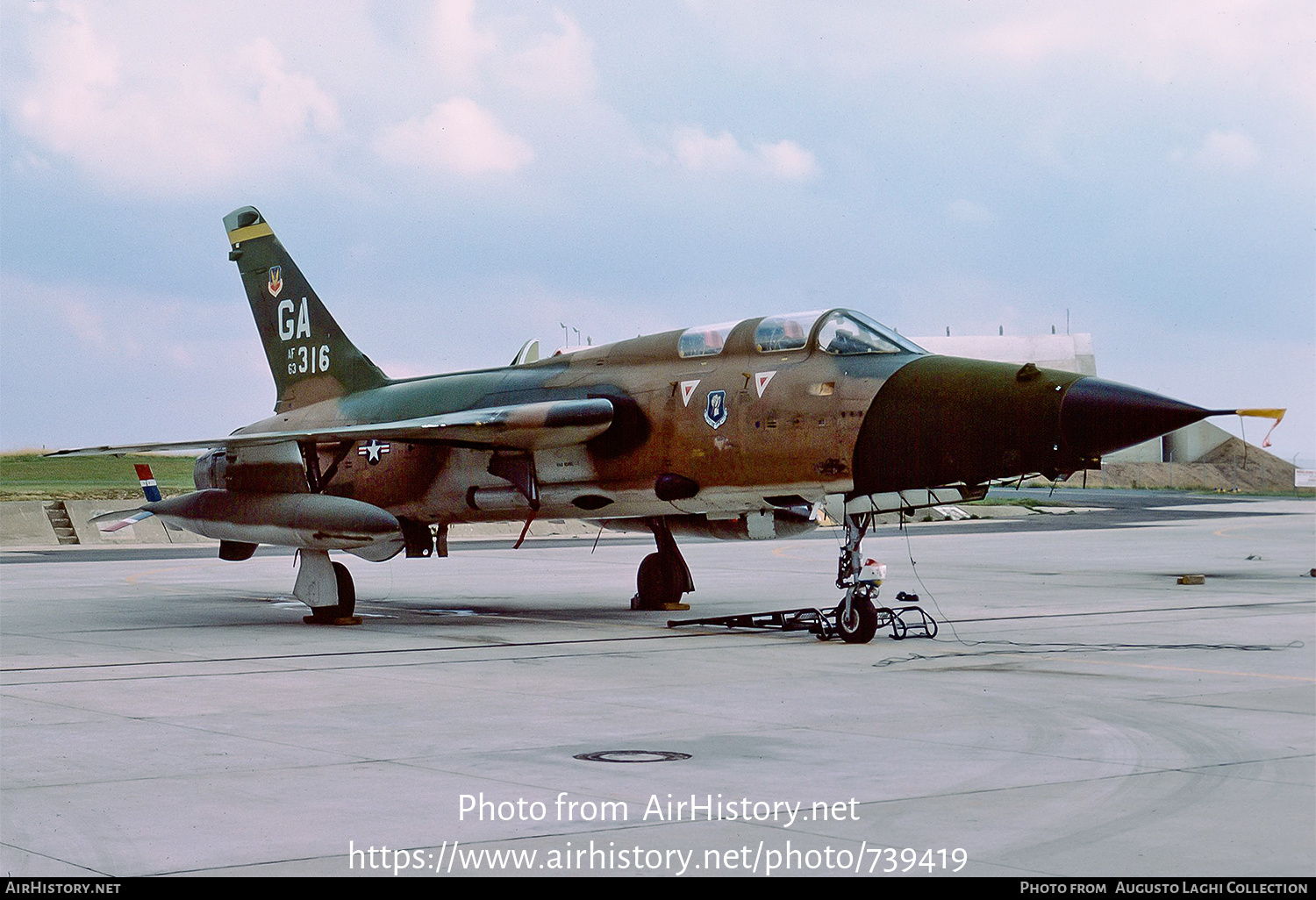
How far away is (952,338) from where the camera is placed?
72.7 meters

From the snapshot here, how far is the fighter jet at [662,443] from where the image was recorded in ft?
41.3

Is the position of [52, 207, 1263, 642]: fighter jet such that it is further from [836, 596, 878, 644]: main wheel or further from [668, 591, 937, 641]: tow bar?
[668, 591, 937, 641]: tow bar

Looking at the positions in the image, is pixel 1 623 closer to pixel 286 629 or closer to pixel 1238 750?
A: pixel 286 629

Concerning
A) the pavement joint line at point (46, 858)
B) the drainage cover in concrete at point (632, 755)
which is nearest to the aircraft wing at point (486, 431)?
the drainage cover in concrete at point (632, 755)

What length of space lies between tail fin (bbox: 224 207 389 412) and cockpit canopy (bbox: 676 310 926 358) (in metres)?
6.38

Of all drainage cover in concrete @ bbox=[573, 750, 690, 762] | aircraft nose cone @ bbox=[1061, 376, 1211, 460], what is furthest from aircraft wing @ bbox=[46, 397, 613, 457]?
drainage cover in concrete @ bbox=[573, 750, 690, 762]

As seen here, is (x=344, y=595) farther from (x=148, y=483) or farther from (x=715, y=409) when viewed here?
(x=148, y=483)

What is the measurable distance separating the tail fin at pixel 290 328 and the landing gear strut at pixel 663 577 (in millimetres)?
4134

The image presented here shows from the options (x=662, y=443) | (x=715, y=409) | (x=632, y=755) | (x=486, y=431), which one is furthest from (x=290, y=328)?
(x=632, y=755)

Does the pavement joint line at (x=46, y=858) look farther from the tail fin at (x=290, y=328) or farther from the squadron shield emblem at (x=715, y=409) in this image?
the tail fin at (x=290, y=328)

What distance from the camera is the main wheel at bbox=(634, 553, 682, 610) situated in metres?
17.4

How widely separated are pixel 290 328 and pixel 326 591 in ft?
15.3

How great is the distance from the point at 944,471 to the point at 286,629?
285 inches
